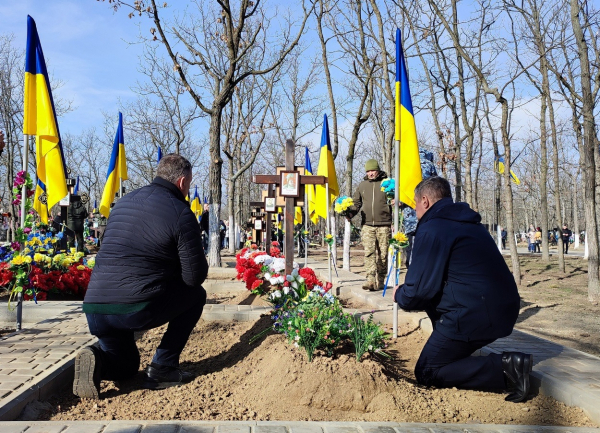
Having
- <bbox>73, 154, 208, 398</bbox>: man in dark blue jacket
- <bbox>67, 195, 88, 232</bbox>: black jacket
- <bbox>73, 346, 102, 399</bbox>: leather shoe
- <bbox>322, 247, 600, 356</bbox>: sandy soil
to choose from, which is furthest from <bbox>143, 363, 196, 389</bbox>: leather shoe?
<bbox>67, 195, 88, 232</bbox>: black jacket

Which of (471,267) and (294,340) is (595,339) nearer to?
(471,267)

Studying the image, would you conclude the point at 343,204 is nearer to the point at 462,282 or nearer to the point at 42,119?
the point at 42,119

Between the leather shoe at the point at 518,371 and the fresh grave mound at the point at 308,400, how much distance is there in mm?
71

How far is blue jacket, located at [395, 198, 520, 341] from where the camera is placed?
384 centimetres

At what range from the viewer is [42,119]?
6.38 meters

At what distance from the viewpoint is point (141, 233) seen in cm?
393

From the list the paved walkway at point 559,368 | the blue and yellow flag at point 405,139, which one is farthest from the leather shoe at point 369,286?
the blue and yellow flag at point 405,139

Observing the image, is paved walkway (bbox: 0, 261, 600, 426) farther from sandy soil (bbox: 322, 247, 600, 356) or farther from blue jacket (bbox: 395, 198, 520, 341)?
sandy soil (bbox: 322, 247, 600, 356)

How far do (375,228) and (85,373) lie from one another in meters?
6.28

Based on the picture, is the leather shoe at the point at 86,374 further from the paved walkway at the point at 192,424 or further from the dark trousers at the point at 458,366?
the dark trousers at the point at 458,366

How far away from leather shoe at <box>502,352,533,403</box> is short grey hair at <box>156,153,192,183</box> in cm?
274

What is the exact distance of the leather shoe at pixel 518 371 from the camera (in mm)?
3748

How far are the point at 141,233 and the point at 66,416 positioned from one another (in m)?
1.29

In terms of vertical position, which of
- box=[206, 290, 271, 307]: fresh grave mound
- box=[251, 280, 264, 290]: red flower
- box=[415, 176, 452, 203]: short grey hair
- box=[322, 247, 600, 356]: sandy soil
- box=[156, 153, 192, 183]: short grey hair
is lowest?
box=[322, 247, 600, 356]: sandy soil
